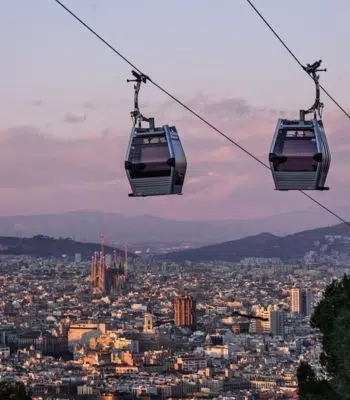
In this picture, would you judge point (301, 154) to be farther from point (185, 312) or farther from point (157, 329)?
point (185, 312)

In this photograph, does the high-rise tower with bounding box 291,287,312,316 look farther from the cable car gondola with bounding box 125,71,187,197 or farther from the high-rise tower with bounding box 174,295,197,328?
the cable car gondola with bounding box 125,71,187,197

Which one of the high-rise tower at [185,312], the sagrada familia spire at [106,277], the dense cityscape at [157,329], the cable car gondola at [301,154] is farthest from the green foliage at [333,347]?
the sagrada familia spire at [106,277]

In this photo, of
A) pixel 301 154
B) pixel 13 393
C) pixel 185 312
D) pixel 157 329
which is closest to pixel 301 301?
pixel 185 312

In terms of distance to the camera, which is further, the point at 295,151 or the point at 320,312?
the point at 320,312

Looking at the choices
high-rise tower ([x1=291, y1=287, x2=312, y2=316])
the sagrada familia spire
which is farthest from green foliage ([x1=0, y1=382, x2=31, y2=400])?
the sagrada familia spire

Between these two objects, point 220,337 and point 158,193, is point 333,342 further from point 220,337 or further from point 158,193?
point 220,337

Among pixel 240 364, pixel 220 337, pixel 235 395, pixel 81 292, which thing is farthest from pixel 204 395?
pixel 81 292
